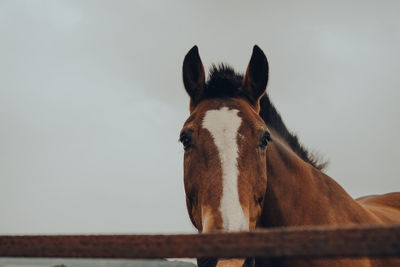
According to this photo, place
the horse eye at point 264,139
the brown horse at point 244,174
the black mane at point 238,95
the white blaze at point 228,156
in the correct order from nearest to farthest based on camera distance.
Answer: the white blaze at point 228,156, the brown horse at point 244,174, the horse eye at point 264,139, the black mane at point 238,95

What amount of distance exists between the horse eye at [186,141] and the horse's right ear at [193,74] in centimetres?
79

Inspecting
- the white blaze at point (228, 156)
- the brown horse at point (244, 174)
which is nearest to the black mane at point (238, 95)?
the brown horse at point (244, 174)

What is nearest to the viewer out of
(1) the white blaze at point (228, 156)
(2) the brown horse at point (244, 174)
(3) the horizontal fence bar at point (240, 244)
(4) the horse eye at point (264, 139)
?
(3) the horizontal fence bar at point (240, 244)

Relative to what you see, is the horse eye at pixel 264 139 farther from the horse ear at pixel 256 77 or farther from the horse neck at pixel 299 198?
the horse ear at pixel 256 77

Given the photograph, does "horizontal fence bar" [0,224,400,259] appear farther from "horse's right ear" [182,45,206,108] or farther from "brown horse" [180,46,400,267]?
"horse's right ear" [182,45,206,108]

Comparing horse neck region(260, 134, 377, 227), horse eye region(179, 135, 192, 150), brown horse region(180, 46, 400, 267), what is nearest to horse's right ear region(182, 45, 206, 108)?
brown horse region(180, 46, 400, 267)

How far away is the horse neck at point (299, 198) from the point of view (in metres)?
2.93

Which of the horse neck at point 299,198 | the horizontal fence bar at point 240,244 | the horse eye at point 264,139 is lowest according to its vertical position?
the horse neck at point 299,198

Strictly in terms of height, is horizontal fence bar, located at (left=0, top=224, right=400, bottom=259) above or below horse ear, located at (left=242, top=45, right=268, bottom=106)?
below

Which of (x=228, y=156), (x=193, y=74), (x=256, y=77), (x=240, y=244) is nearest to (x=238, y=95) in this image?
(x=256, y=77)

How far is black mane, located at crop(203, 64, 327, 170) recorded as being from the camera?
3358 millimetres

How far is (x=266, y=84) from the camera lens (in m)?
3.49

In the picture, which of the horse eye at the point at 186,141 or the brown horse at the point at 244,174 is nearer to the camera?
the brown horse at the point at 244,174

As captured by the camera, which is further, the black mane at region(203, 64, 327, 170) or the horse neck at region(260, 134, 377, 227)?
the black mane at region(203, 64, 327, 170)
